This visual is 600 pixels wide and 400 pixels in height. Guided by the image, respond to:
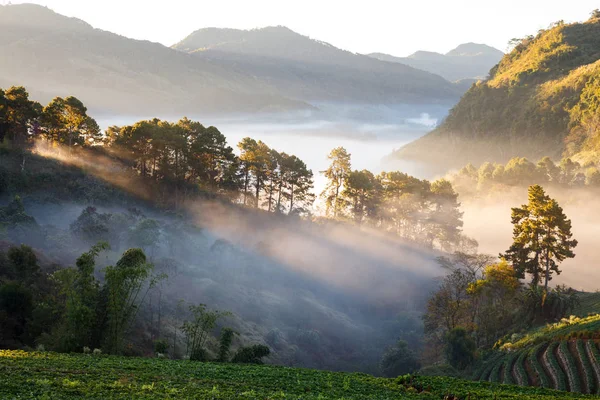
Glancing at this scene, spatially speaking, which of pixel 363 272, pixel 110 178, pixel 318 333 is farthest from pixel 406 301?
pixel 110 178

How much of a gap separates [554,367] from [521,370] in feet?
8.95

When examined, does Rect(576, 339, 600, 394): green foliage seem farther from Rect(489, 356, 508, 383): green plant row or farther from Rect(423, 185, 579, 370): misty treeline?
Rect(423, 185, 579, 370): misty treeline

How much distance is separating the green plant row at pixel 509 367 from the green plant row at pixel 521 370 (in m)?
0.57

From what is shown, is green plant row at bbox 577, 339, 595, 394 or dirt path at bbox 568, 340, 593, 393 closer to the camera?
green plant row at bbox 577, 339, 595, 394

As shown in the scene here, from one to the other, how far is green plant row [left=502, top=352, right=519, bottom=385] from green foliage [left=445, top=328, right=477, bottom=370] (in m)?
4.56

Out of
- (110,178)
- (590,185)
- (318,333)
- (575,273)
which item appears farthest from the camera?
(590,185)

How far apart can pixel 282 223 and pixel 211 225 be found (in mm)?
14644

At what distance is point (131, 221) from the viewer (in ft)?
228

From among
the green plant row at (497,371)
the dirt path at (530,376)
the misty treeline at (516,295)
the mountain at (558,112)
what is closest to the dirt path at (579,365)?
the dirt path at (530,376)

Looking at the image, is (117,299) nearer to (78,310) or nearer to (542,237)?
(78,310)

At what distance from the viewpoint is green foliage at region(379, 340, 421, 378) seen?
55812mm

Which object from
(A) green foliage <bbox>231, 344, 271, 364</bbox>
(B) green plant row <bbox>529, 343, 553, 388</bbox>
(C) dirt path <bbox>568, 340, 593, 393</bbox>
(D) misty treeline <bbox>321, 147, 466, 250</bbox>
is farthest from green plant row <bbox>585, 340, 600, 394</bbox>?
(D) misty treeline <bbox>321, 147, 466, 250</bbox>

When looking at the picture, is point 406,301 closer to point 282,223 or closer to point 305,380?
point 282,223

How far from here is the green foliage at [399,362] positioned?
2197 inches
